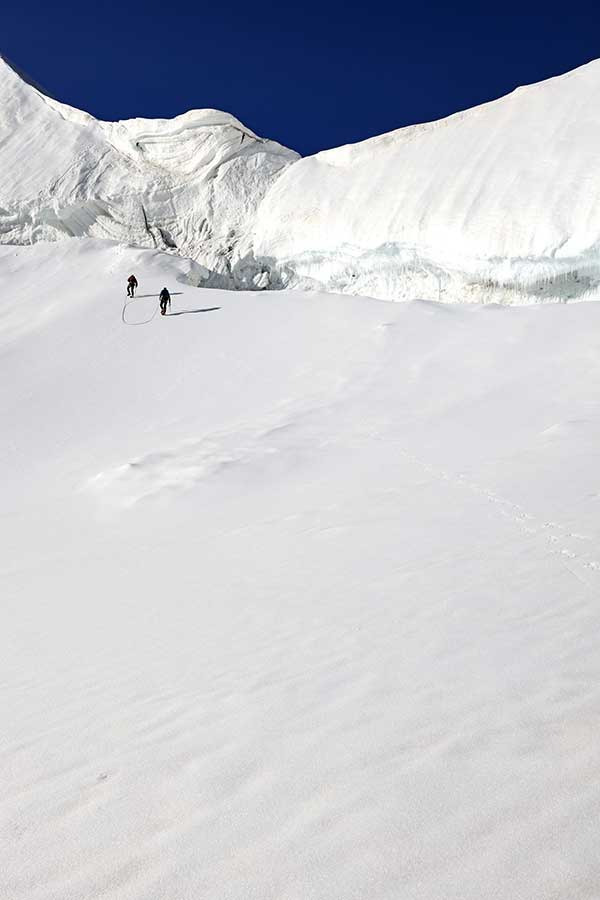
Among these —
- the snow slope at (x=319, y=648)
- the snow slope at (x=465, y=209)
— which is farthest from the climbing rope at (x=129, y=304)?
the snow slope at (x=319, y=648)

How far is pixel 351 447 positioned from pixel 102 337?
11517 millimetres

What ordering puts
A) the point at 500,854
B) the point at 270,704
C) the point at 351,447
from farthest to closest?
1. the point at 351,447
2. the point at 270,704
3. the point at 500,854

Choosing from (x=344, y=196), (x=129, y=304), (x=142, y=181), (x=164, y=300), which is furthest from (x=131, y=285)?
(x=142, y=181)

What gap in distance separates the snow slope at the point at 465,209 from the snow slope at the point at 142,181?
410 centimetres

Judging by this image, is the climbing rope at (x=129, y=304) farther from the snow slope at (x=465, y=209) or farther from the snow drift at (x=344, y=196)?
the snow slope at (x=465, y=209)

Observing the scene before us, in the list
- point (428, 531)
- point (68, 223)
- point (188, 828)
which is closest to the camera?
point (188, 828)

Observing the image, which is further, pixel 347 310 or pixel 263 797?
pixel 347 310

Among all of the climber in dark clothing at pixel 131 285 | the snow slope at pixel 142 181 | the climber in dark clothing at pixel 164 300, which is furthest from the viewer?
the snow slope at pixel 142 181

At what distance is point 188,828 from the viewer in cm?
277

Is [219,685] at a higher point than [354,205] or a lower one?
lower

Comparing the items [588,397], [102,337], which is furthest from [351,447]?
[102,337]

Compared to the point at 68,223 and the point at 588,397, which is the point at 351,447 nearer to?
the point at 588,397

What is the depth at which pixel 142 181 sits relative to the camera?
3108 centimetres

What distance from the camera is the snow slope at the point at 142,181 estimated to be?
29.5 meters
